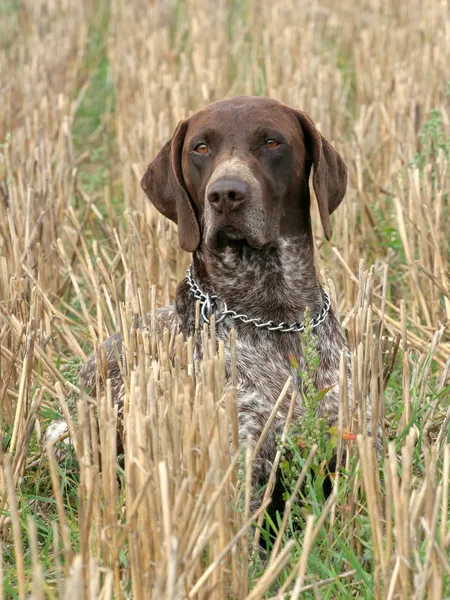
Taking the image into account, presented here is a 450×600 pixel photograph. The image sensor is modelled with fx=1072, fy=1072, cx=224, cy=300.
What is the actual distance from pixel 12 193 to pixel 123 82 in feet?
11.9

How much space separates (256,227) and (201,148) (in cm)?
46

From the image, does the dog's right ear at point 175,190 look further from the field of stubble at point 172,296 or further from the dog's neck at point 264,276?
the field of stubble at point 172,296

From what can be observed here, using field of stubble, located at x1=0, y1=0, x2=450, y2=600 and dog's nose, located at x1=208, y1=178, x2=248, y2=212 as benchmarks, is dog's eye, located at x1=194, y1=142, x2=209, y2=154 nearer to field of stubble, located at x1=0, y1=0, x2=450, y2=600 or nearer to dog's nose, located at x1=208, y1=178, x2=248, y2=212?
dog's nose, located at x1=208, y1=178, x2=248, y2=212

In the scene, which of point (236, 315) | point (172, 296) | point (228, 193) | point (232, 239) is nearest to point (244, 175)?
point (228, 193)

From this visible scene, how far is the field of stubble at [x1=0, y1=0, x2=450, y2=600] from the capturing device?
2.83 m

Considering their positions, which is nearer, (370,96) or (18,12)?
(370,96)

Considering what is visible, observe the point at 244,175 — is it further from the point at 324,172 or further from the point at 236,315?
the point at 236,315

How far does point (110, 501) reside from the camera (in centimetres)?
293

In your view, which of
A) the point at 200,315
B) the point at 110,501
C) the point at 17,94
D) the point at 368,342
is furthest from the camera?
the point at 17,94

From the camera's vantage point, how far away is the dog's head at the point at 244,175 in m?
4.18

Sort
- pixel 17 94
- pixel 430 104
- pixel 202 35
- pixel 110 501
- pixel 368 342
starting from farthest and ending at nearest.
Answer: pixel 202 35 → pixel 17 94 → pixel 430 104 → pixel 368 342 → pixel 110 501

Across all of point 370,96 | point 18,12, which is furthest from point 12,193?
point 18,12

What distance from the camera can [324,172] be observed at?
4.45 metres

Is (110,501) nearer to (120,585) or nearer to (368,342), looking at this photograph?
(120,585)
